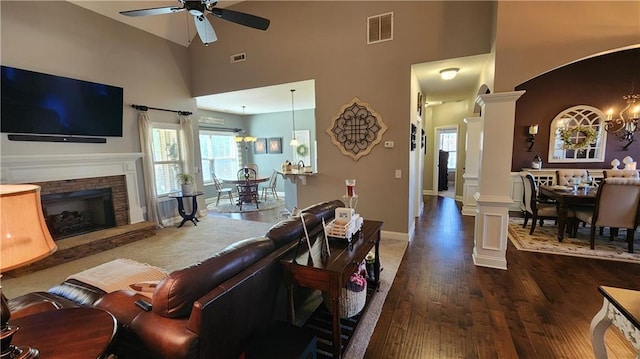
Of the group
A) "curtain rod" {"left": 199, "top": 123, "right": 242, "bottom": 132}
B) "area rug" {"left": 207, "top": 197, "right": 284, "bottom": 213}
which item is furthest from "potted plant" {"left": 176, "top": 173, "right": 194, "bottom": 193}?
"curtain rod" {"left": 199, "top": 123, "right": 242, "bottom": 132}

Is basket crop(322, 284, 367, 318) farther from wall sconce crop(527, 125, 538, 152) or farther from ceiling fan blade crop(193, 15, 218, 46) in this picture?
wall sconce crop(527, 125, 538, 152)

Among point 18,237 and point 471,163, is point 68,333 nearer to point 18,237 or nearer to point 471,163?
point 18,237

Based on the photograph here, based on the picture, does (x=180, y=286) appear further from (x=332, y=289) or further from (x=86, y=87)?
(x=86, y=87)

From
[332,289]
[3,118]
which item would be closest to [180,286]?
[332,289]

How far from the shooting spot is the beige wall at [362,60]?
3742 mm

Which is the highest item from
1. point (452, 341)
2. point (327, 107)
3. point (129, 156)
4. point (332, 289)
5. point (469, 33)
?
point (469, 33)

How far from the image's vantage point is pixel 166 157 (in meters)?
5.60

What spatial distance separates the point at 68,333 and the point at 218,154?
312 inches

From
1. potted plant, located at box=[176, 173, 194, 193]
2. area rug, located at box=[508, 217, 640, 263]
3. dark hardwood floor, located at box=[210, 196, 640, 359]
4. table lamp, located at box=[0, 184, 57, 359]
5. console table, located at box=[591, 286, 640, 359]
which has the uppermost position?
table lamp, located at box=[0, 184, 57, 359]

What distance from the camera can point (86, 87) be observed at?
4145 millimetres

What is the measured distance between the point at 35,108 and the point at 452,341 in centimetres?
560

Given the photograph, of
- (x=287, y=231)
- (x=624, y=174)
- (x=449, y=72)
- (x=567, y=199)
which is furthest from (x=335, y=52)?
(x=624, y=174)

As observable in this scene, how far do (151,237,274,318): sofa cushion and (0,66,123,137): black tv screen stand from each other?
404 centimetres

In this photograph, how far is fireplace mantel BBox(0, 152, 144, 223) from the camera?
140 inches
